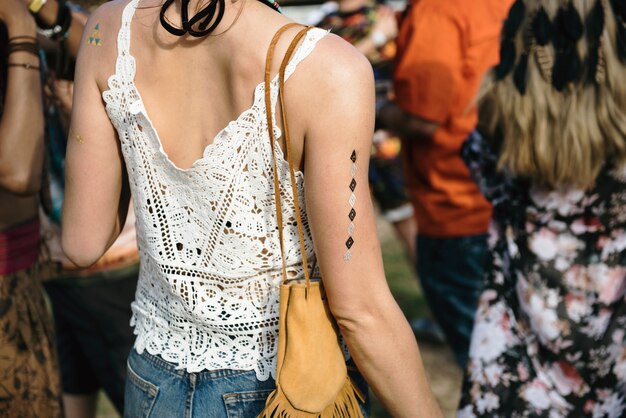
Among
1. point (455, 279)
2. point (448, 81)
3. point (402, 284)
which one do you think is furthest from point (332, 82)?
point (402, 284)

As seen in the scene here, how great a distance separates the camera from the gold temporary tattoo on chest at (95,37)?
154 centimetres

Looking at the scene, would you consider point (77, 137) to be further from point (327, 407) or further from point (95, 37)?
point (327, 407)

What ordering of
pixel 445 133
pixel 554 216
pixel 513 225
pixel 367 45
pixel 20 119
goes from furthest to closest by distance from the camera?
1. pixel 367 45
2. pixel 445 133
3. pixel 513 225
4. pixel 554 216
5. pixel 20 119

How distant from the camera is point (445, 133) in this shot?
3381mm

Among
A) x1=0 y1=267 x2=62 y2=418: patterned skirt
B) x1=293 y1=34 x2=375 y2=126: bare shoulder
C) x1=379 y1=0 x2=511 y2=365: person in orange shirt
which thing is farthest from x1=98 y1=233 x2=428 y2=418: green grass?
x1=293 y1=34 x2=375 y2=126: bare shoulder

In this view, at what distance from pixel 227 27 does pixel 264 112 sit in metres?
0.16

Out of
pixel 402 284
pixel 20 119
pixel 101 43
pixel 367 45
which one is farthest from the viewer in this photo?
pixel 402 284

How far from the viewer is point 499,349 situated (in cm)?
241

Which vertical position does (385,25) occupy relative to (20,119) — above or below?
below

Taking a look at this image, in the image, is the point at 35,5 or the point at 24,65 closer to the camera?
the point at 24,65

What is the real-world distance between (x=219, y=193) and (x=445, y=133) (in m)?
2.09

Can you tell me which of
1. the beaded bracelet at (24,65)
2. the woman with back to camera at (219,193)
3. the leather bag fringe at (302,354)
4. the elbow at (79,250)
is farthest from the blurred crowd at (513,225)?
the leather bag fringe at (302,354)

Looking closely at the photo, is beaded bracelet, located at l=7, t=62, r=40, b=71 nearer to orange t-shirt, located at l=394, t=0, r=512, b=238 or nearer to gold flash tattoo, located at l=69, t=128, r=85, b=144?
gold flash tattoo, located at l=69, t=128, r=85, b=144

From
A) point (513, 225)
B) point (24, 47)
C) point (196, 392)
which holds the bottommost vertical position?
point (513, 225)
